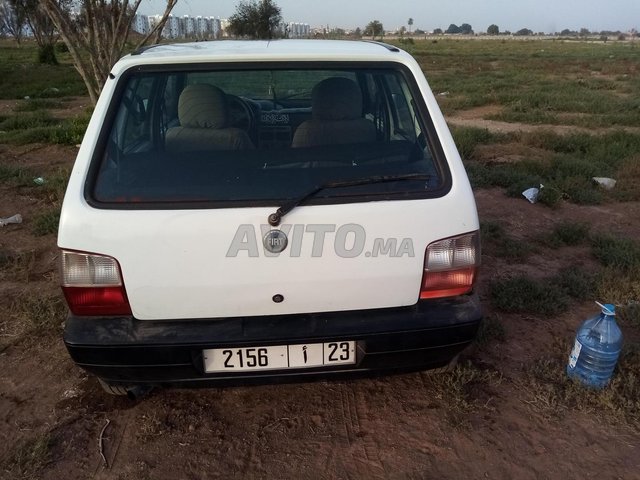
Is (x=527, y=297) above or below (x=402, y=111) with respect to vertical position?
below

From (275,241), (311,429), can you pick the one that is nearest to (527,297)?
(311,429)

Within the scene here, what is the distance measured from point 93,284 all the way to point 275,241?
70 centimetres

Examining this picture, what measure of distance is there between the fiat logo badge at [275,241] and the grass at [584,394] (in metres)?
1.51

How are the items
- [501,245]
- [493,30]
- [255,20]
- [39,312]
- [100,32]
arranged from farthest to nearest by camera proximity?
[493,30] → [255,20] → [100,32] → [501,245] → [39,312]

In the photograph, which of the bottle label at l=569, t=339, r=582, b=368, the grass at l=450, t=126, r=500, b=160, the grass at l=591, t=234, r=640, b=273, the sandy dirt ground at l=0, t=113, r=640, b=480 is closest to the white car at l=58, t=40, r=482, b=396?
the sandy dirt ground at l=0, t=113, r=640, b=480

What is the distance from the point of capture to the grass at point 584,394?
252 cm

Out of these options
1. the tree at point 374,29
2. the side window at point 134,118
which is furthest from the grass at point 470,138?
the tree at point 374,29

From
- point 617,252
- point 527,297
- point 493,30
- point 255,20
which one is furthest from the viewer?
point 493,30

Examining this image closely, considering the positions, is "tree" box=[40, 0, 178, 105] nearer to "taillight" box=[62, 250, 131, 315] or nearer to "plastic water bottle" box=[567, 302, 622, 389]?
"taillight" box=[62, 250, 131, 315]

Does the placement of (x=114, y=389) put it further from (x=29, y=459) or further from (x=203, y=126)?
(x=203, y=126)

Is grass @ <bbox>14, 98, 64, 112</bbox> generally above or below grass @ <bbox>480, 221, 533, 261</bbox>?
below

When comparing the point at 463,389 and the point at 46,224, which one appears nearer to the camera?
the point at 463,389

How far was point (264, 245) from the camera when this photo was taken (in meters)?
1.98

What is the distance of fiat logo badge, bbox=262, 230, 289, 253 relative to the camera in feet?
6.48
